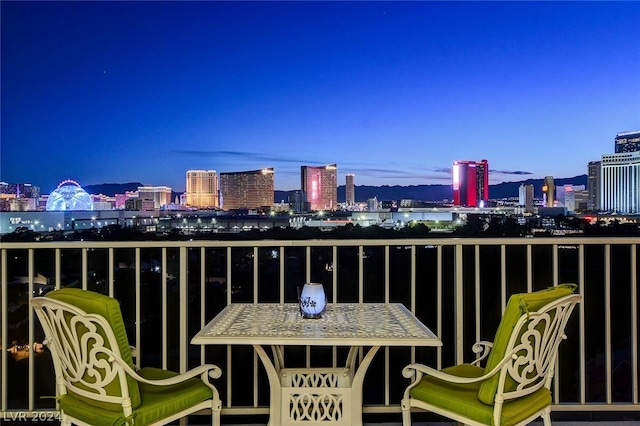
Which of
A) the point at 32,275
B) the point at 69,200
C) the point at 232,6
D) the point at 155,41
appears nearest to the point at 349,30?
the point at 232,6

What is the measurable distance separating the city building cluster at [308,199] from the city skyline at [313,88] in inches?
25.1

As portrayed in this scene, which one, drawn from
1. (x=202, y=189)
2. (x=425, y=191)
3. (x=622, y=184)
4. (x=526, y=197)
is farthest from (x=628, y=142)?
(x=202, y=189)

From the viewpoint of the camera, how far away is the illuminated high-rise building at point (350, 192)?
Answer: 10570 mm

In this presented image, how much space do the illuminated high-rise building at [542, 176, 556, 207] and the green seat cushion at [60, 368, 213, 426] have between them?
330 inches

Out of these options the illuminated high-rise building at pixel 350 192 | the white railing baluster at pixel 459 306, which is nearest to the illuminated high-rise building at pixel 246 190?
the illuminated high-rise building at pixel 350 192

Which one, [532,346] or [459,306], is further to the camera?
[459,306]

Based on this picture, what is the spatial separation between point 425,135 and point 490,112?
5.68 feet

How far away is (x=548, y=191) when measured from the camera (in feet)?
34.0

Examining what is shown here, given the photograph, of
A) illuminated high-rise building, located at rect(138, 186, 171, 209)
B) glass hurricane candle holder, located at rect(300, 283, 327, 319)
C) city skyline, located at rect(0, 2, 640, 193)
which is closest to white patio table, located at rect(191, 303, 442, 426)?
glass hurricane candle holder, located at rect(300, 283, 327, 319)

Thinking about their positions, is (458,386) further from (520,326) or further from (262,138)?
(262,138)

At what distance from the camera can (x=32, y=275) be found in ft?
10.8

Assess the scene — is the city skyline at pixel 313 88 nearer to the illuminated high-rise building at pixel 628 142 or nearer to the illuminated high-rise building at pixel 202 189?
the illuminated high-rise building at pixel 202 189

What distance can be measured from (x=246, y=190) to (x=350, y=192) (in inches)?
92.4

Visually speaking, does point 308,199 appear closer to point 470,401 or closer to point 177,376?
point 177,376
